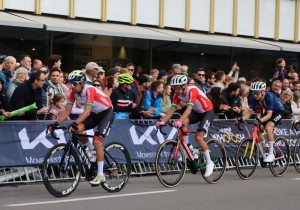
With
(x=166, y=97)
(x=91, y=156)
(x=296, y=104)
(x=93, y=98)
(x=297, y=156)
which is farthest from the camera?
(x=296, y=104)

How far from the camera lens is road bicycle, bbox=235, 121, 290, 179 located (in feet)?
51.2

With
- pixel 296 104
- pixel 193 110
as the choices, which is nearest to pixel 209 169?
pixel 193 110

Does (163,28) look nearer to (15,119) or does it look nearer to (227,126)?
(227,126)

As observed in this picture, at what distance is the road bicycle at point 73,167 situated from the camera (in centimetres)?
1226

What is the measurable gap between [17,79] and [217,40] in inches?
523

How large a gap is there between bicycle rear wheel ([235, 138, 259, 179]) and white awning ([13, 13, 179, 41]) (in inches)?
296

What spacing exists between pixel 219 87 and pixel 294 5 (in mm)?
14672

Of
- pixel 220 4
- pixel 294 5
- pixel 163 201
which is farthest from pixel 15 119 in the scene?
pixel 294 5

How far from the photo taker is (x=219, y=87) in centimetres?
1797

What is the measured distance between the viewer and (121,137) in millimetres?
15422

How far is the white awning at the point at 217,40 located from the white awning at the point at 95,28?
2.69 feet

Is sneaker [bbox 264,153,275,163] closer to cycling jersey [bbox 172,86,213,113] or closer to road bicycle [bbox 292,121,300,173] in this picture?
road bicycle [bbox 292,121,300,173]

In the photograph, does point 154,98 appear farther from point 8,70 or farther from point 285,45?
point 285,45

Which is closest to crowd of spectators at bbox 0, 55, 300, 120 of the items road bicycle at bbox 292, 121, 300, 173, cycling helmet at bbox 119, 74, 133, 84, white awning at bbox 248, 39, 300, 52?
cycling helmet at bbox 119, 74, 133, 84
